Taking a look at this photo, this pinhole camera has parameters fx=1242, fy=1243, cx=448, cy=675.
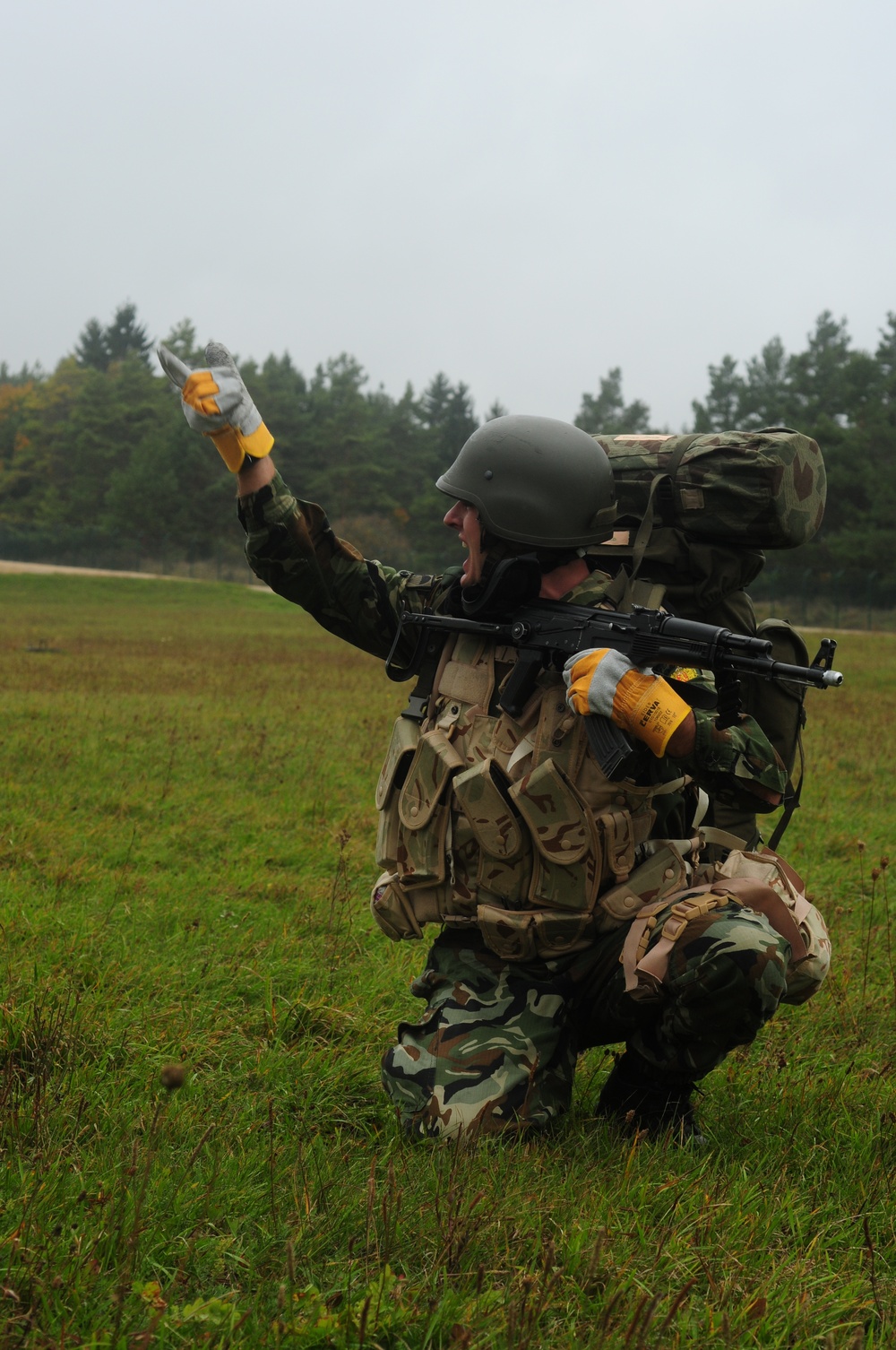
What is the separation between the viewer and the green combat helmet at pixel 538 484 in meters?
3.71

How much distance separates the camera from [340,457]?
64.6 metres

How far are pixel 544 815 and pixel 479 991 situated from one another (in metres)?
0.59

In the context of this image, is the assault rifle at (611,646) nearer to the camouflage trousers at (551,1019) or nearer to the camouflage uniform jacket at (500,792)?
the camouflage uniform jacket at (500,792)

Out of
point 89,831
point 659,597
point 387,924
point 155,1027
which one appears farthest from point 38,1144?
point 89,831

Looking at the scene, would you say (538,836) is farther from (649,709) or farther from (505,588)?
(505,588)

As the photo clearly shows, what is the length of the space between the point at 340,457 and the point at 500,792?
62.5 metres

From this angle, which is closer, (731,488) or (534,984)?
(534,984)

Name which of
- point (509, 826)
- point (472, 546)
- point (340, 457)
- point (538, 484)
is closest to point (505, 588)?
point (472, 546)

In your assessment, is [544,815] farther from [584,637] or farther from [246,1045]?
[246,1045]

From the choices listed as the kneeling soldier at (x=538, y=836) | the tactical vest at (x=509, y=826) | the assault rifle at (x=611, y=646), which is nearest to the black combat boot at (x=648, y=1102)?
the kneeling soldier at (x=538, y=836)

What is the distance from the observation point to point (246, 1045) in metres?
A: 3.87

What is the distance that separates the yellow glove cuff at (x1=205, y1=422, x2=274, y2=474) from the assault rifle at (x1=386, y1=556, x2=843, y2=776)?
2.21ft

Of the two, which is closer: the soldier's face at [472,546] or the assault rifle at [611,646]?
the assault rifle at [611,646]

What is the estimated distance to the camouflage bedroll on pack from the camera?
386 centimetres
